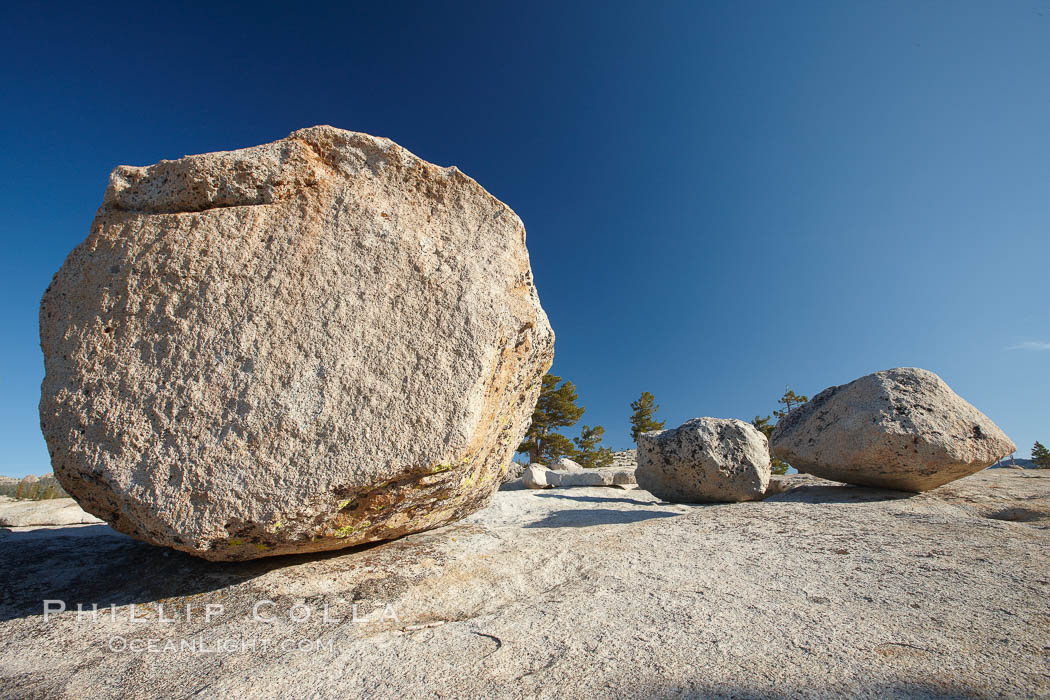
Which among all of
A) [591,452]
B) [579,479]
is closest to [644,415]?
[591,452]

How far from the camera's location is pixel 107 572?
338cm

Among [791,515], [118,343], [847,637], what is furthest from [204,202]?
[791,515]

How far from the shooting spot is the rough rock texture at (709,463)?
6.97 meters

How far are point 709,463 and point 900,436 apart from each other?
96.8 inches

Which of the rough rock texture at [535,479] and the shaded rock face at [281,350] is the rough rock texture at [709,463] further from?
the rough rock texture at [535,479]

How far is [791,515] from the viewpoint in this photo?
5.05 m

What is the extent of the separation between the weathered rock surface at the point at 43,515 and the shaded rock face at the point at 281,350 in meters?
4.31

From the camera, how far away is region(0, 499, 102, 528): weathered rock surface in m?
5.64

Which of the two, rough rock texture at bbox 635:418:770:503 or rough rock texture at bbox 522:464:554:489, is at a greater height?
rough rock texture at bbox 635:418:770:503

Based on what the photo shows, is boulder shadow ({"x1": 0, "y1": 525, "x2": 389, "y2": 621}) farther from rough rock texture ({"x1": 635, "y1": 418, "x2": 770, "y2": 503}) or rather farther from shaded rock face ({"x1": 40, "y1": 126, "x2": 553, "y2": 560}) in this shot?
rough rock texture ({"x1": 635, "y1": 418, "x2": 770, "y2": 503})

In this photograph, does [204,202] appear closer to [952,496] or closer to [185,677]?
[185,677]

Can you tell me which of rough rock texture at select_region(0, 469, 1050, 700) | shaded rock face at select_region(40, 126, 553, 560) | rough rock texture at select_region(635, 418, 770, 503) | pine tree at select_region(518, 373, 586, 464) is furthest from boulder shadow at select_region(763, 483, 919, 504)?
pine tree at select_region(518, 373, 586, 464)

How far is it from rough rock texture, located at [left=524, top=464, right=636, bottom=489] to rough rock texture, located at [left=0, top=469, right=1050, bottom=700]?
766 centimetres

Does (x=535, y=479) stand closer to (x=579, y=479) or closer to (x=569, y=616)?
(x=579, y=479)
